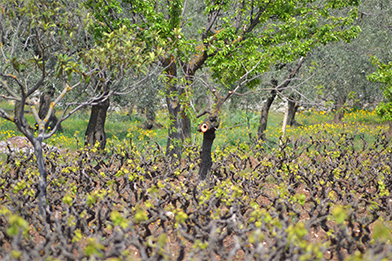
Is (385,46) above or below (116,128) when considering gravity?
above

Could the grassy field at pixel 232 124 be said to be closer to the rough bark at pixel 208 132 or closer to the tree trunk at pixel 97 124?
the tree trunk at pixel 97 124

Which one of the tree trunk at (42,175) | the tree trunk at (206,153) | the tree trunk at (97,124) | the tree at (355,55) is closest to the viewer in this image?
the tree trunk at (42,175)

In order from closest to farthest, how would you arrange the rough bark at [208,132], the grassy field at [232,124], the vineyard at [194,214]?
the vineyard at [194,214] → the rough bark at [208,132] → the grassy field at [232,124]

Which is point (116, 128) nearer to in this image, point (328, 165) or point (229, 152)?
point (229, 152)

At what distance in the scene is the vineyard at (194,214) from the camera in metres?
4.37

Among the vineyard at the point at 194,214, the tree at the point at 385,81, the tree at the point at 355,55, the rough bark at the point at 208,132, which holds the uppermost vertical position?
the tree at the point at 355,55

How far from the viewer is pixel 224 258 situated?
506 cm

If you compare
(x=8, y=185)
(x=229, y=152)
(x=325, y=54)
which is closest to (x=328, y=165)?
(x=229, y=152)

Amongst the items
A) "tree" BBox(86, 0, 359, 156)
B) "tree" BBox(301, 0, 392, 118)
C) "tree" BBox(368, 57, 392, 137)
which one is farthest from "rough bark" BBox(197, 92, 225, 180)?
"tree" BBox(301, 0, 392, 118)

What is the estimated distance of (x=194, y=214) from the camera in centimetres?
591

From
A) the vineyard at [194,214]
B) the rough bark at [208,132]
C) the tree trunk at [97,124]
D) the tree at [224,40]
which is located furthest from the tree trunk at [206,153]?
the tree trunk at [97,124]

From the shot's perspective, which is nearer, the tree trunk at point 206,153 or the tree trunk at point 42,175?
the tree trunk at point 42,175

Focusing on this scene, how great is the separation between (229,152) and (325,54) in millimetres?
8829

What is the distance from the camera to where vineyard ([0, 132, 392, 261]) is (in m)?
4.37
